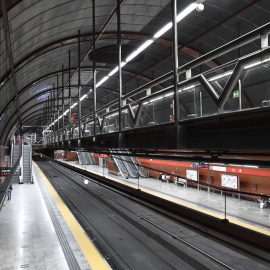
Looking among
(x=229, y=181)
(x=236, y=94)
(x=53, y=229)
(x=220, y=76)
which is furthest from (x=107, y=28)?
(x=236, y=94)

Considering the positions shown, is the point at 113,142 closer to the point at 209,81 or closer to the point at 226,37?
the point at 209,81

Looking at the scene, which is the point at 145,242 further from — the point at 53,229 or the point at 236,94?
the point at 236,94

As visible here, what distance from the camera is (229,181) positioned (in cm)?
1538

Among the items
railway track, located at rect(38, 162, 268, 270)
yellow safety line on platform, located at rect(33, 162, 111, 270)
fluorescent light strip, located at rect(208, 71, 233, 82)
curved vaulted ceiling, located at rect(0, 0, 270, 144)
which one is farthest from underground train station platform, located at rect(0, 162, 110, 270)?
fluorescent light strip, located at rect(208, 71, 233, 82)

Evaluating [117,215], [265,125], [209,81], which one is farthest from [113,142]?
[117,215]

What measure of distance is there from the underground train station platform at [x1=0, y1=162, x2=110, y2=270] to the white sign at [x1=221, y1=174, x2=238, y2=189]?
8.01m

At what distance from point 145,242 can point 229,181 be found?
701 centimetres

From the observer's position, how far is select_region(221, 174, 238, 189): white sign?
48.9 feet

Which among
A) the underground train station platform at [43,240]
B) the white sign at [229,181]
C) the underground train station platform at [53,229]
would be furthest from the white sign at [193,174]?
the underground train station platform at [43,240]

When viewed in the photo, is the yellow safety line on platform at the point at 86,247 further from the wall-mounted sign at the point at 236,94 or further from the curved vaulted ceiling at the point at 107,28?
the wall-mounted sign at the point at 236,94

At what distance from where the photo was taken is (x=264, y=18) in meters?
13.3

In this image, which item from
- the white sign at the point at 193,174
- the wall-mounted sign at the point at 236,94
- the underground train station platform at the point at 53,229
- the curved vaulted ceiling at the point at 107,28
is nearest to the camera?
the wall-mounted sign at the point at 236,94

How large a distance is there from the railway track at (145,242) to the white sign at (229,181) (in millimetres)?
4497

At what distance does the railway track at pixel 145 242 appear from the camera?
27.5 ft
